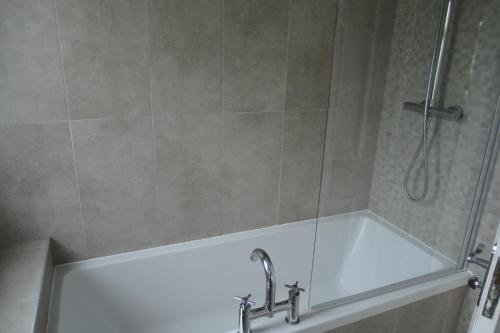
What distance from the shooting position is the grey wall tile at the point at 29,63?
4.90 feet

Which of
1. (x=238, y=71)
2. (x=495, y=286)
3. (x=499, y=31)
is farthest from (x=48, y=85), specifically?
(x=499, y=31)

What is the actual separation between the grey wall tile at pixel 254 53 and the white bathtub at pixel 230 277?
29.4 inches

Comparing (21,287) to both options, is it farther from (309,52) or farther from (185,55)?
(309,52)

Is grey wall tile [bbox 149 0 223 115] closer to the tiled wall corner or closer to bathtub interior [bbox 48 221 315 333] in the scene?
the tiled wall corner

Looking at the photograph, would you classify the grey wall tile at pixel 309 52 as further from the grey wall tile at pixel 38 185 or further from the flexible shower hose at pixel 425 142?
the grey wall tile at pixel 38 185

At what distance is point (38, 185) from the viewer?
1.70 metres

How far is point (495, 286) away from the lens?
849 mm

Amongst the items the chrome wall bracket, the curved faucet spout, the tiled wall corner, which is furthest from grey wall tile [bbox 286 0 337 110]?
the curved faucet spout

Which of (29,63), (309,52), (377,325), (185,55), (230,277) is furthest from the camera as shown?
(230,277)

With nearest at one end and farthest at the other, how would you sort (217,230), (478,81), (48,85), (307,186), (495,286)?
(495,286), (48,85), (478,81), (217,230), (307,186)

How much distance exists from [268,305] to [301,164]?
964 millimetres

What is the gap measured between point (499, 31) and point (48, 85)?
200 cm

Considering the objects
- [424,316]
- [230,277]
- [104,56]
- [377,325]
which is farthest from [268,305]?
[104,56]

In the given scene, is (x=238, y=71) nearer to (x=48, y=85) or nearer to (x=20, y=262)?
(x=48, y=85)
